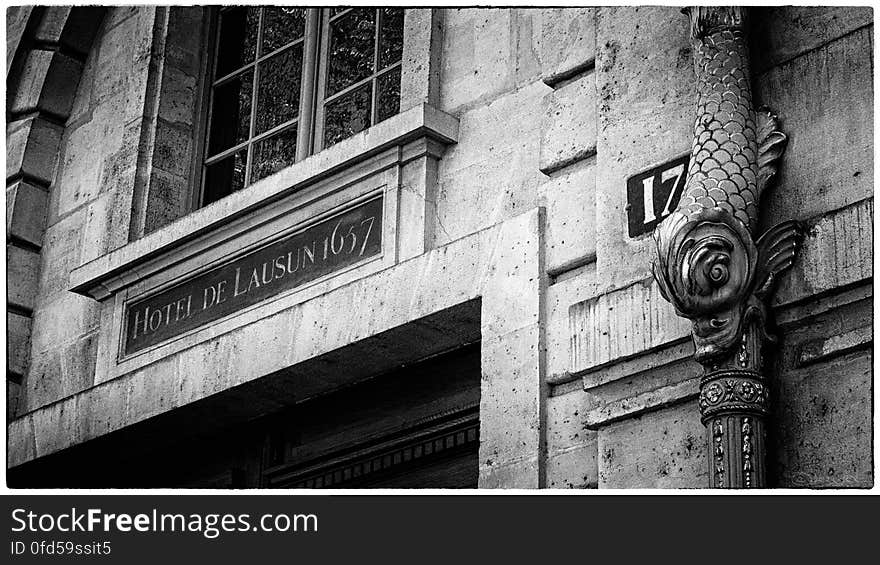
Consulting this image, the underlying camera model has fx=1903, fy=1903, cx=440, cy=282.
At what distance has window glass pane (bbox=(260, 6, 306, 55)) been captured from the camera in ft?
28.8

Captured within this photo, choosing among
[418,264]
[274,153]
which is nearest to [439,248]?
[418,264]

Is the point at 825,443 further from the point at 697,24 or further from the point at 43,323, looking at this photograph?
the point at 43,323

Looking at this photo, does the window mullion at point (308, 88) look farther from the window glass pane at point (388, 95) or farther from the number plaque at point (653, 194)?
the number plaque at point (653, 194)

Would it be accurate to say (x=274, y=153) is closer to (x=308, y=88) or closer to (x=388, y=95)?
(x=308, y=88)

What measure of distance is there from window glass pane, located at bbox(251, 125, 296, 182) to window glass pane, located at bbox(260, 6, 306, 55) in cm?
50

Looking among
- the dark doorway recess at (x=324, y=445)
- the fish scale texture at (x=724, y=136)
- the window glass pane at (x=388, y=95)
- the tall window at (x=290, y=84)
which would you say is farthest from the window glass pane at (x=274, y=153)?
the fish scale texture at (x=724, y=136)

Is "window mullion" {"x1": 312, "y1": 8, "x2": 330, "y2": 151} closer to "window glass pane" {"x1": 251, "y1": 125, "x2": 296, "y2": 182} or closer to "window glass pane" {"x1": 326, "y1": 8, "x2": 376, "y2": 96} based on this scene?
"window glass pane" {"x1": 326, "y1": 8, "x2": 376, "y2": 96}

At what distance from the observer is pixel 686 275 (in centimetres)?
591

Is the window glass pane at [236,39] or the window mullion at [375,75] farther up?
the window glass pane at [236,39]

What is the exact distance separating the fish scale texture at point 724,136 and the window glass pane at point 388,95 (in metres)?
1.95

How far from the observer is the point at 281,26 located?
8.91 meters

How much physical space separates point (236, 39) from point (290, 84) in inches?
25.8

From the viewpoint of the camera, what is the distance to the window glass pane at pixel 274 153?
8.50 m

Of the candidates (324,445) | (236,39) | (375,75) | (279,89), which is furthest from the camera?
(236,39)
